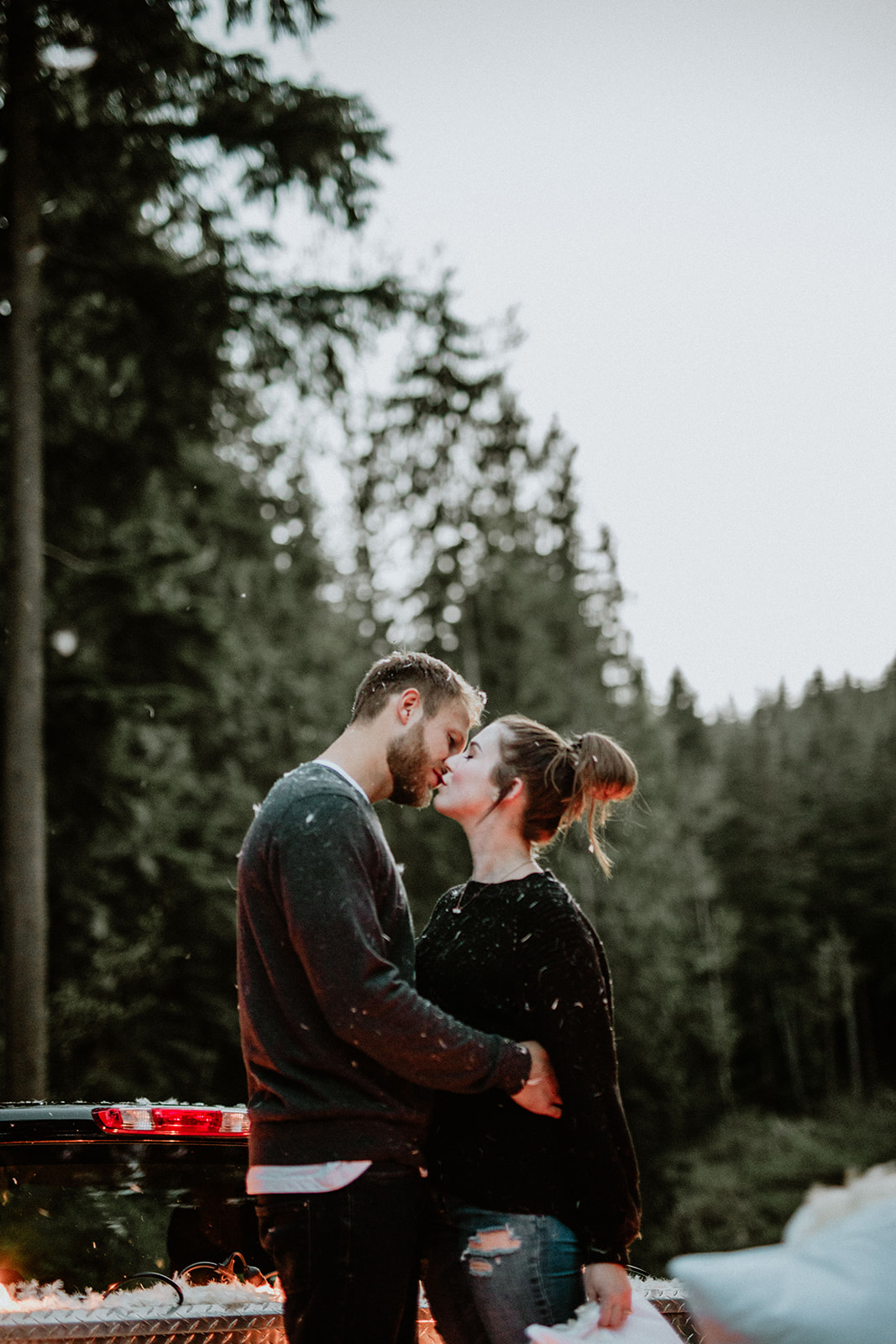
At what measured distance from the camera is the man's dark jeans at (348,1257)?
6.77 feet

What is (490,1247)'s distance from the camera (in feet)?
7.08

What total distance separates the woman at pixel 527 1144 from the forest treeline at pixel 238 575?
752 mm

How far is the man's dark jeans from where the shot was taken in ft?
6.77

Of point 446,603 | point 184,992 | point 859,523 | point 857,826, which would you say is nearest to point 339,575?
point 446,603

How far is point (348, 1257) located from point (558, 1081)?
1.73 feet

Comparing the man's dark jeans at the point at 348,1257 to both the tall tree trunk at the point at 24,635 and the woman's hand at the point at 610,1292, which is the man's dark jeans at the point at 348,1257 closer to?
the woman's hand at the point at 610,1292

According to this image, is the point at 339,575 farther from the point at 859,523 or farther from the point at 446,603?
the point at 859,523

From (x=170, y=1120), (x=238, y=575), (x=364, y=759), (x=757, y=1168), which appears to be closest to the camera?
(x=364, y=759)

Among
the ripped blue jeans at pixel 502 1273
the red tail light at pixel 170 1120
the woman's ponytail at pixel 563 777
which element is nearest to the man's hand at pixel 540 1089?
the ripped blue jeans at pixel 502 1273

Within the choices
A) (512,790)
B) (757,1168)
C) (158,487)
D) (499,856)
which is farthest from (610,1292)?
(757,1168)

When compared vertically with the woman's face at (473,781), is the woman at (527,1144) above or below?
below

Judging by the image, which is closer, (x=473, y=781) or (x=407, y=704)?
(x=407, y=704)

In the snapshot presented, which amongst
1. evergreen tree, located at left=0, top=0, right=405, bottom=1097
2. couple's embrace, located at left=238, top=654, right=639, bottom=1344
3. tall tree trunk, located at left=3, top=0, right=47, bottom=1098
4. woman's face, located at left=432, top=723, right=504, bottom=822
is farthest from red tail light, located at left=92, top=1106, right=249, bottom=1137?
evergreen tree, located at left=0, top=0, right=405, bottom=1097

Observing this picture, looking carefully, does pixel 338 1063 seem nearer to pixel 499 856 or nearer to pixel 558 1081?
pixel 558 1081
